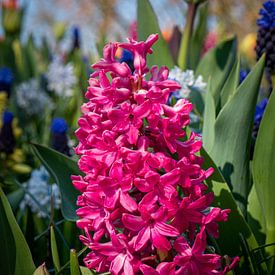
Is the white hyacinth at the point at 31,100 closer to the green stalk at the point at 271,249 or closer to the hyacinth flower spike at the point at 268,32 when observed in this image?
the hyacinth flower spike at the point at 268,32

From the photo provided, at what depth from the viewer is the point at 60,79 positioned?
107 inches

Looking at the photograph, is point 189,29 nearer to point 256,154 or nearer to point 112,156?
point 256,154

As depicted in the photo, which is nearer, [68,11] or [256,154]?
[256,154]

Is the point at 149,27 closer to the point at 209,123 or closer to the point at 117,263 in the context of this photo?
the point at 209,123

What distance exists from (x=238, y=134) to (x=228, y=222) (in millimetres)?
144

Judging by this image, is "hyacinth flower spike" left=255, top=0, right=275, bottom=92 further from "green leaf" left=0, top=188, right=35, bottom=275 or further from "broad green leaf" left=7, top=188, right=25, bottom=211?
"green leaf" left=0, top=188, right=35, bottom=275

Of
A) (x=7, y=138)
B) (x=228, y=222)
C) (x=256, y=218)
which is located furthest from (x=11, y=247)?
(x=7, y=138)

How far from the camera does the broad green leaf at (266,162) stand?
2.96ft

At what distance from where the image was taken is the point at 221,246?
0.94 metres

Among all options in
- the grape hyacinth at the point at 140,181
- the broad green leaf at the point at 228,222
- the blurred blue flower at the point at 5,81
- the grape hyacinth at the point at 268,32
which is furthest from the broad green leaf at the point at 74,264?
the blurred blue flower at the point at 5,81

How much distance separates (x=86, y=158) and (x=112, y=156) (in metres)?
0.03

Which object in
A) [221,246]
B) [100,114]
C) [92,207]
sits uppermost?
[100,114]

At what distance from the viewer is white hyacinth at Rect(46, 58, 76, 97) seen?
271 centimetres

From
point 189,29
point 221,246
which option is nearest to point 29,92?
point 189,29
